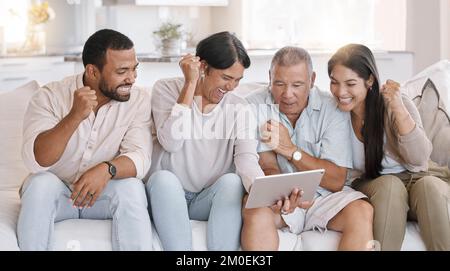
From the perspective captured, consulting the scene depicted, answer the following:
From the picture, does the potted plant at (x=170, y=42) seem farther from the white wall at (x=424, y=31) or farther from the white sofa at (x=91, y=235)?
the white sofa at (x=91, y=235)

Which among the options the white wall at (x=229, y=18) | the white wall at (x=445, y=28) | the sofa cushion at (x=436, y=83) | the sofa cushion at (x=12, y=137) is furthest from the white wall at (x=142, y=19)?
the sofa cushion at (x=436, y=83)

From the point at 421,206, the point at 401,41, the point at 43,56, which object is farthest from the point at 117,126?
the point at 401,41

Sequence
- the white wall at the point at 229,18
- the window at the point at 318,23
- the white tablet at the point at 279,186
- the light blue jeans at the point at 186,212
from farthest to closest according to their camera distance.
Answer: the white wall at the point at 229,18 < the window at the point at 318,23 < the light blue jeans at the point at 186,212 < the white tablet at the point at 279,186

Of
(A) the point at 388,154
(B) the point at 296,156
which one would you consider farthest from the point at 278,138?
(A) the point at 388,154

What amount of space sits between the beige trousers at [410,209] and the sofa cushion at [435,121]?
24cm

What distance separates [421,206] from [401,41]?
8.02 ft

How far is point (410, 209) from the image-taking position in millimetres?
2033

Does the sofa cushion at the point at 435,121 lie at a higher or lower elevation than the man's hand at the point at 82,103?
lower

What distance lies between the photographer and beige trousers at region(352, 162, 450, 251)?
193cm

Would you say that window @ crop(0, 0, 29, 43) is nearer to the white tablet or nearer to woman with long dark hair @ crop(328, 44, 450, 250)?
woman with long dark hair @ crop(328, 44, 450, 250)

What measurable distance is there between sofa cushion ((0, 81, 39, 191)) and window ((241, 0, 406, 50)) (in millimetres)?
2597

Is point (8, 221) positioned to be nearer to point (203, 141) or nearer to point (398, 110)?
point (203, 141)

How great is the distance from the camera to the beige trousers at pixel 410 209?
1.93 metres
